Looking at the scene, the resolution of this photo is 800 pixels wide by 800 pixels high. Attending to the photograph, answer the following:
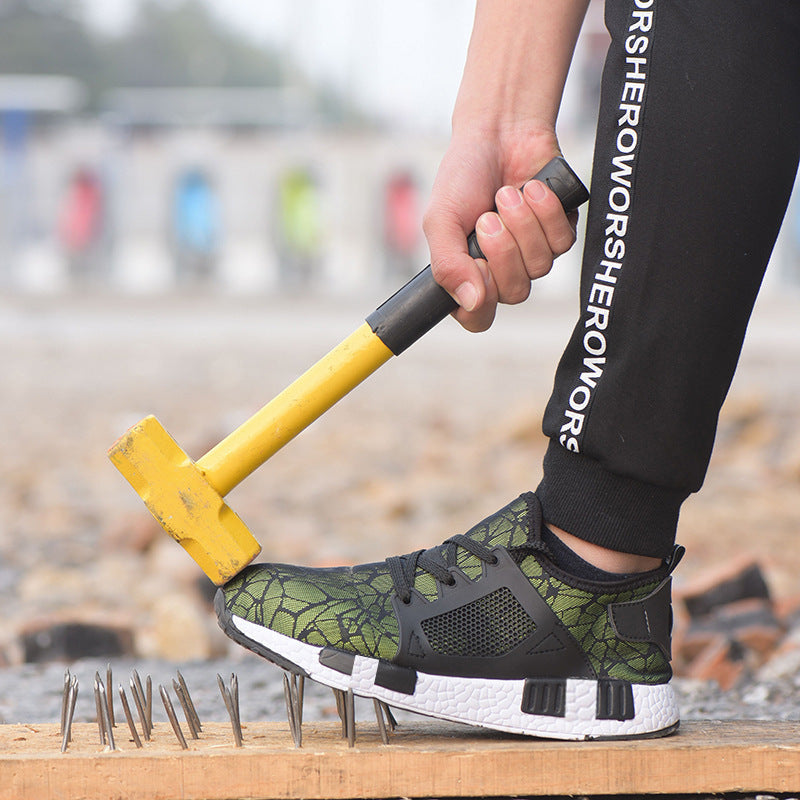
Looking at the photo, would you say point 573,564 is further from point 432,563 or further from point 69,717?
point 69,717

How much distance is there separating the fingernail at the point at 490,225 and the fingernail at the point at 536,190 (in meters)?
0.06

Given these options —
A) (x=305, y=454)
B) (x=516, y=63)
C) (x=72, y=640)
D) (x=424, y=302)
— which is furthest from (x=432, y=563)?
(x=305, y=454)

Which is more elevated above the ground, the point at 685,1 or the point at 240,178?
the point at 240,178

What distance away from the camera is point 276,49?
271 ft

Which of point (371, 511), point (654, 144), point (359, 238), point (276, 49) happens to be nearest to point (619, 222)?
point (654, 144)

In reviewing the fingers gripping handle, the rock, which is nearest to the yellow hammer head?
the fingers gripping handle

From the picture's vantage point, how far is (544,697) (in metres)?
1.64

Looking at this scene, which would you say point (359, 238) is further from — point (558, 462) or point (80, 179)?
point (558, 462)

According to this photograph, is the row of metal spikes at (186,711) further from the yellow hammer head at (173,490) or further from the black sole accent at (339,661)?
the yellow hammer head at (173,490)

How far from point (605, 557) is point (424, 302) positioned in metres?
0.45

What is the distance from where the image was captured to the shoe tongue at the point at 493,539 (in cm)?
168

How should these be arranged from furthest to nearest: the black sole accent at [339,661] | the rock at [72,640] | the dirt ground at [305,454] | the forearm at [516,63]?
the dirt ground at [305,454], the rock at [72,640], the forearm at [516,63], the black sole accent at [339,661]

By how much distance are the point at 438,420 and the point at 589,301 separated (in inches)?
193

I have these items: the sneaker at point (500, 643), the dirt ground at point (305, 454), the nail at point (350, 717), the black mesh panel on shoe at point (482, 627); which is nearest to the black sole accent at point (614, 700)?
the sneaker at point (500, 643)
